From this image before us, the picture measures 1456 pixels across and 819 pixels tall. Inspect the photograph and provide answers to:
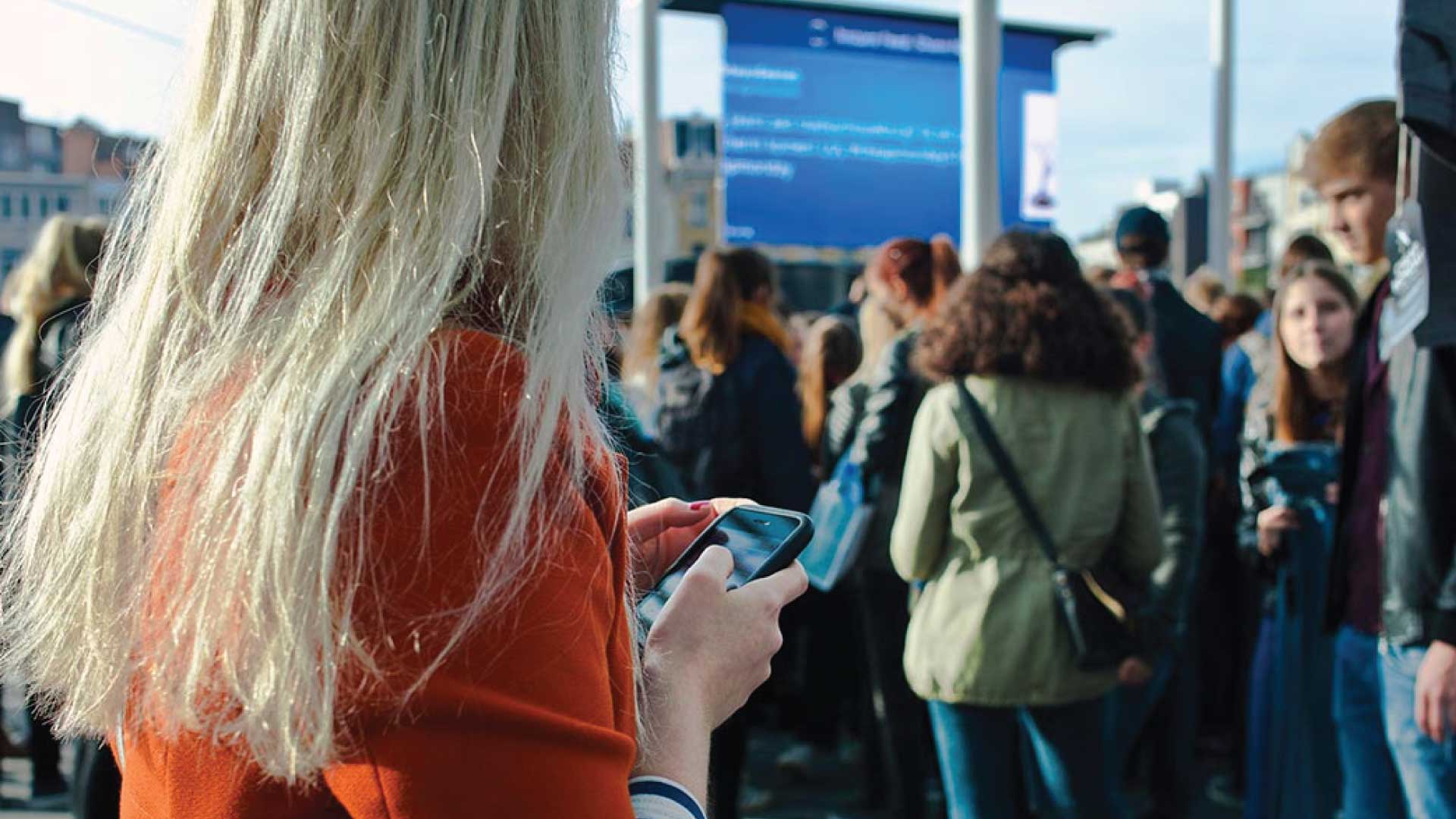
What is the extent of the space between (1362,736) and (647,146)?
6.52 m

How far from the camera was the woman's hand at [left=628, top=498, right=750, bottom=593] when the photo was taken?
55.5 inches

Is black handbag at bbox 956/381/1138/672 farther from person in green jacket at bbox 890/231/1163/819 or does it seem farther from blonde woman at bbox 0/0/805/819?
blonde woman at bbox 0/0/805/819

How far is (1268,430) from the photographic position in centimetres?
419

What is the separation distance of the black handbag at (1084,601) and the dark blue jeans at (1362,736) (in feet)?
1.58

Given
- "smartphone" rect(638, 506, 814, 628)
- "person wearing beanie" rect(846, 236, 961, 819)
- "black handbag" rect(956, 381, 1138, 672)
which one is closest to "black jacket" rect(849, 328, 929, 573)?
"person wearing beanie" rect(846, 236, 961, 819)

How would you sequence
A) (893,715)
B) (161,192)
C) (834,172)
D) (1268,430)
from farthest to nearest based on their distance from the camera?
(834,172)
(893,715)
(1268,430)
(161,192)

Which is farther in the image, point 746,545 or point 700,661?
point 746,545

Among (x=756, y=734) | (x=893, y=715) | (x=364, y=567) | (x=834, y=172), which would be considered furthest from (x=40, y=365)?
(x=834, y=172)

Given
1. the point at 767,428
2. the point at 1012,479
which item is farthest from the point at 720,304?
the point at 1012,479

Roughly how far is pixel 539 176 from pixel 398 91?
12 centimetres

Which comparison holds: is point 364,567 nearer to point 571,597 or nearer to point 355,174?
point 571,597

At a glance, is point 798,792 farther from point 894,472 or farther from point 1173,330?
point 1173,330

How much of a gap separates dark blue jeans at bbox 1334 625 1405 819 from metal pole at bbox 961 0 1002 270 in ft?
12.7

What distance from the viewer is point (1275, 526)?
3.78m
